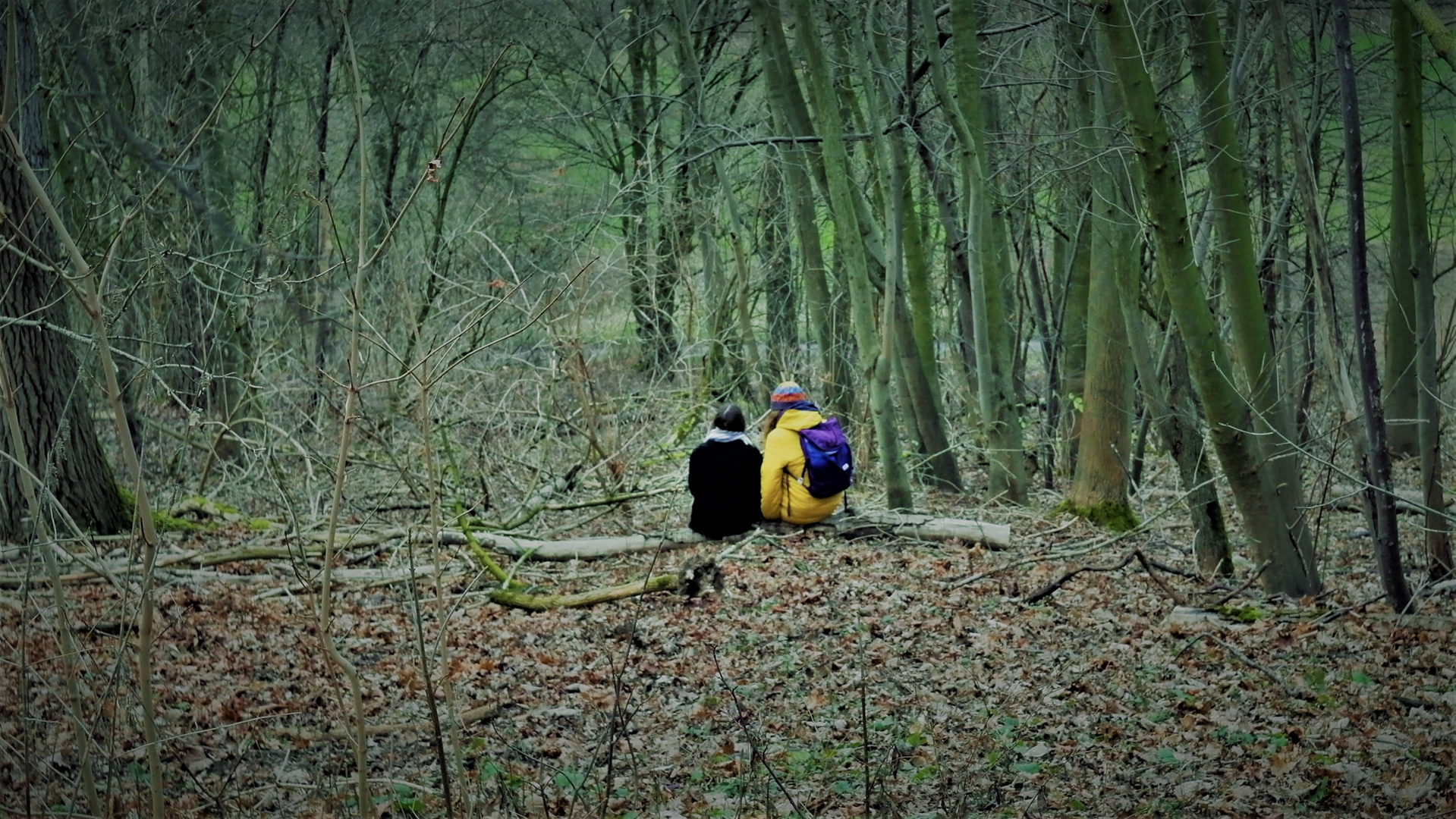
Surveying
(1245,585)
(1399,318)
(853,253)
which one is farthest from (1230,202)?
(1399,318)

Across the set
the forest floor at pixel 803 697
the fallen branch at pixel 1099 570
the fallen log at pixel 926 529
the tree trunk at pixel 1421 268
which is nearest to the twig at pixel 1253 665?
the forest floor at pixel 803 697

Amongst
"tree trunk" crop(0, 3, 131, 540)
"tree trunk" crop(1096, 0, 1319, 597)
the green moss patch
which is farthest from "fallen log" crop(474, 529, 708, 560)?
"tree trunk" crop(1096, 0, 1319, 597)

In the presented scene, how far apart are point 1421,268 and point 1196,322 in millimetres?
1605

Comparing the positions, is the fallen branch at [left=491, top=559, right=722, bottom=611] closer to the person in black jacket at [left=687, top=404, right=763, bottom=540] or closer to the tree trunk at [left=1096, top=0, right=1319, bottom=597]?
the person in black jacket at [left=687, top=404, right=763, bottom=540]

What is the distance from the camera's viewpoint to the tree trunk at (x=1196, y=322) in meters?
6.56

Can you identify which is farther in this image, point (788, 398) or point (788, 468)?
point (788, 398)

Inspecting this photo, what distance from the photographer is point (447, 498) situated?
36.2 feet

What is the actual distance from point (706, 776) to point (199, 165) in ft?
11.2

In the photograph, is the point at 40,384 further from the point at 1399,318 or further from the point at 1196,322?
the point at 1399,318

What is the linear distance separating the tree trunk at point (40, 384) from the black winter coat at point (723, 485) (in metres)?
4.60

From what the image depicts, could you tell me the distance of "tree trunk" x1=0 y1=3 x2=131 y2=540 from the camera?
331 inches

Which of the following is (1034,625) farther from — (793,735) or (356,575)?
(356,575)

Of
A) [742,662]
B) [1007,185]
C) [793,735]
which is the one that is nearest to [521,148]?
[1007,185]

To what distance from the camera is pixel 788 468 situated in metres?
→ 9.77
